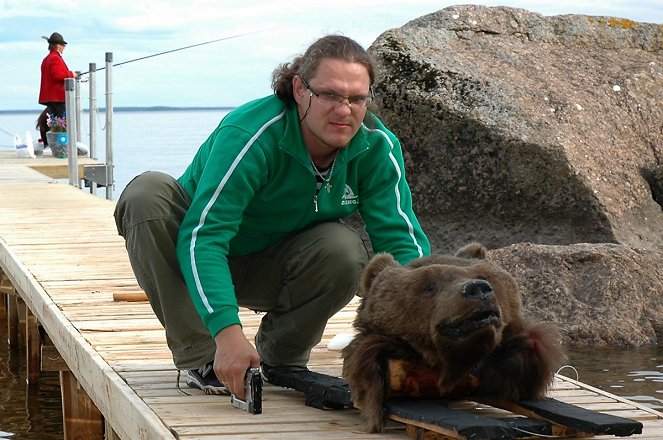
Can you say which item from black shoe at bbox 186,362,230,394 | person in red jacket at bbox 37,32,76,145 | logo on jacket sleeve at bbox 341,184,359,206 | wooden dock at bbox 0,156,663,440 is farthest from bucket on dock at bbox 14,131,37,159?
logo on jacket sleeve at bbox 341,184,359,206

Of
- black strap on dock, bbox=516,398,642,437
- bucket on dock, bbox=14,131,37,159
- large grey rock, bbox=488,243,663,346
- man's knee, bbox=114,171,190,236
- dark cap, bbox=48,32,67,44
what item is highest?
dark cap, bbox=48,32,67,44

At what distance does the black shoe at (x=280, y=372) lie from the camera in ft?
13.1

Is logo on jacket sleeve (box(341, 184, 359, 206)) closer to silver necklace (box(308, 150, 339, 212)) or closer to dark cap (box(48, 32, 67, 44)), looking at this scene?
silver necklace (box(308, 150, 339, 212))

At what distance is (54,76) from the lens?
1702cm

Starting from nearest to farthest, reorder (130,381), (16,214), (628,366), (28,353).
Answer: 1. (130,381)
2. (628,366)
3. (28,353)
4. (16,214)

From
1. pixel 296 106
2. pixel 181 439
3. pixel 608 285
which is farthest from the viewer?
pixel 608 285

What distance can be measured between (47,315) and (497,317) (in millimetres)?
3251

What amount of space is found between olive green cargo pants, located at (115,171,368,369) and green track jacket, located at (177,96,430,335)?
9 cm

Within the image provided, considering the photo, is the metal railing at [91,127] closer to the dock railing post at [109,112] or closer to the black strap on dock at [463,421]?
the dock railing post at [109,112]

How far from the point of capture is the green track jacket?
355 centimetres

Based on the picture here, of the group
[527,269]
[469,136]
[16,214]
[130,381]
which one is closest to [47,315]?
[130,381]

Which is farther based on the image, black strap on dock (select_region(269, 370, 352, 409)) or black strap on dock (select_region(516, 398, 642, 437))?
black strap on dock (select_region(269, 370, 352, 409))

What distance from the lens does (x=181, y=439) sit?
11.1ft

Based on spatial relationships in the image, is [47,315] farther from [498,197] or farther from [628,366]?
[498,197]
